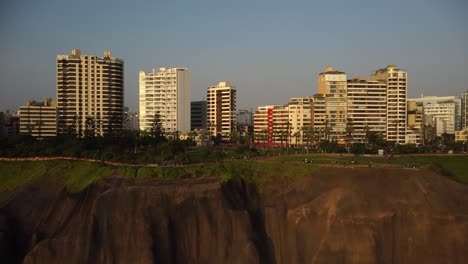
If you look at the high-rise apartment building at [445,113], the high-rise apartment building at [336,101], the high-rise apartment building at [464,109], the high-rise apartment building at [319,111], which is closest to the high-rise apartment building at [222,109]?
the high-rise apartment building at [319,111]

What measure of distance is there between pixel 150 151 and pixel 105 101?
184 feet

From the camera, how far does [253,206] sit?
30922 mm

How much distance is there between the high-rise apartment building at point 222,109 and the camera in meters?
101

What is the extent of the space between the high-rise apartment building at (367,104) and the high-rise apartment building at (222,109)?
83.9 ft

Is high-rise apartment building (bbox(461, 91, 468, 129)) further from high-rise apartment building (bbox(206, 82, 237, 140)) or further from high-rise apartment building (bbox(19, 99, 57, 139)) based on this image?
high-rise apartment building (bbox(19, 99, 57, 139))

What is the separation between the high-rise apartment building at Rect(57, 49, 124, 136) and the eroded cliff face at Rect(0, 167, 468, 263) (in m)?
62.2

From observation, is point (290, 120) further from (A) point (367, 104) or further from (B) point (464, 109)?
(B) point (464, 109)

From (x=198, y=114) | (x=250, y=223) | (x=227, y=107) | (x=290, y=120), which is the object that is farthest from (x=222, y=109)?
(x=250, y=223)

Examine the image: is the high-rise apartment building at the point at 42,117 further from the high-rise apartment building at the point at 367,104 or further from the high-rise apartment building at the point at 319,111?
the high-rise apartment building at the point at 367,104

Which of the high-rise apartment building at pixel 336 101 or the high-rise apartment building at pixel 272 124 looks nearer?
the high-rise apartment building at pixel 272 124

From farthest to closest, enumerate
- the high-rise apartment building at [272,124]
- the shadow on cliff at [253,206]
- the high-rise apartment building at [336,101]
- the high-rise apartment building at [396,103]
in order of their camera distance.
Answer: the high-rise apartment building at [396,103] → the high-rise apartment building at [336,101] → the high-rise apartment building at [272,124] → the shadow on cliff at [253,206]

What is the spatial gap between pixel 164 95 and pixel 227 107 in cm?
1367

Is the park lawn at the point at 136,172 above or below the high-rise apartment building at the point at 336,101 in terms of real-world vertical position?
below

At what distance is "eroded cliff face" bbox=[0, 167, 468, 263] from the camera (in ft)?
89.0
